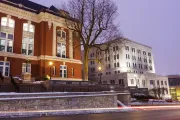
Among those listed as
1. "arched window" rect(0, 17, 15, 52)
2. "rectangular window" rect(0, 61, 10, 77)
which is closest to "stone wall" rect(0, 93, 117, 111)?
"rectangular window" rect(0, 61, 10, 77)

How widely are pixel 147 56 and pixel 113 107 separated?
70.7 meters

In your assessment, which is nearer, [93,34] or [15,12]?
[93,34]

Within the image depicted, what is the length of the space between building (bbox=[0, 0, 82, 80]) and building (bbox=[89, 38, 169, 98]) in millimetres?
26687

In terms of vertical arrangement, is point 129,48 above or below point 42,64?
above

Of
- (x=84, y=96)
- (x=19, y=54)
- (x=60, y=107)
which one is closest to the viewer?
(x=60, y=107)

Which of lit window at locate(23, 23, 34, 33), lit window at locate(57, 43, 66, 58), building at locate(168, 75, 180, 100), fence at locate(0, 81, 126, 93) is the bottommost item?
building at locate(168, 75, 180, 100)

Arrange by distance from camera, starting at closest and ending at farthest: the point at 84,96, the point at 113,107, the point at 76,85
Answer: the point at 84,96 < the point at 113,107 < the point at 76,85

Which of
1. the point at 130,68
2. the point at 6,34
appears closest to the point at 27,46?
the point at 6,34

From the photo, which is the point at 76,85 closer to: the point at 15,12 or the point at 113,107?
the point at 113,107

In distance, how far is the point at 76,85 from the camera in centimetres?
2325

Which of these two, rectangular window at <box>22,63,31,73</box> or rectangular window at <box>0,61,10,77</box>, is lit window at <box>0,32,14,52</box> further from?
rectangular window at <box>22,63,31,73</box>

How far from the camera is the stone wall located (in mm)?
13188

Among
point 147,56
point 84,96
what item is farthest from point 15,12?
point 147,56

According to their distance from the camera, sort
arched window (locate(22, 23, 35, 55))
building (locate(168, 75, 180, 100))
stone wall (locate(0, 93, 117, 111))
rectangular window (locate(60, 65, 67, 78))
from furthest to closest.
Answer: building (locate(168, 75, 180, 100)) → rectangular window (locate(60, 65, 67, 78)) → arched window (locate(22, 23, 35, 55)) → stone wall (locate(0, 93, 117, 111))
